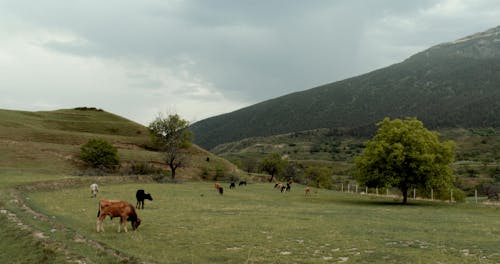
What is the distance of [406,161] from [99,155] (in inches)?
2580

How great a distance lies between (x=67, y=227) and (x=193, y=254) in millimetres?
8687

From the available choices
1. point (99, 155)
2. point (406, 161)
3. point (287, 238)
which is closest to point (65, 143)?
point (99, 155)

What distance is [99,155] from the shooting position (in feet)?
301

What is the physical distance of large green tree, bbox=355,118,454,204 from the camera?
50812 millimetres

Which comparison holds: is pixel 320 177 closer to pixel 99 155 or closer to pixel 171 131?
pixel 171 131

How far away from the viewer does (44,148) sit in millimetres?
91438

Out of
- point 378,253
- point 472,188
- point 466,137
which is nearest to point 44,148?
point 378,253

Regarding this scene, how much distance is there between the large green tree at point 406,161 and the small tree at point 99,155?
58.8m

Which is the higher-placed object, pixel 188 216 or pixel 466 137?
pixel 466 137

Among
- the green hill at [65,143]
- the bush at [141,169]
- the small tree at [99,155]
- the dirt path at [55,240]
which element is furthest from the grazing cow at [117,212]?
the small tree at [99,155]

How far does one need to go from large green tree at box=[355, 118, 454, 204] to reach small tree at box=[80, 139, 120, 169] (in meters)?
58.8

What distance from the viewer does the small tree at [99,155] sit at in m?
91.4

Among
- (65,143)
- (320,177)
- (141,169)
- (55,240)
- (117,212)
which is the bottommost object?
(55,240)

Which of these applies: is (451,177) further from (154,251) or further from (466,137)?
(466,137)
